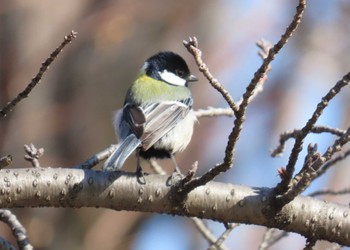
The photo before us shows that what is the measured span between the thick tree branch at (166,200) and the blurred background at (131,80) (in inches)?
111

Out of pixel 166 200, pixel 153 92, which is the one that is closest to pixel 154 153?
pixel 153 92

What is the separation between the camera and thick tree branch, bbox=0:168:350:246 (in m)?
2.29

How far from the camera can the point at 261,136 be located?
255 inches

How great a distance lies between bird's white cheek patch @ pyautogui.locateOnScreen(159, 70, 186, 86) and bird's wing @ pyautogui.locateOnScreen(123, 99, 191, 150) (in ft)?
1.06

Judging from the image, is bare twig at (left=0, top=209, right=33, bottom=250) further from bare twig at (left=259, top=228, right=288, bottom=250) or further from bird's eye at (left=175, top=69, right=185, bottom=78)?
bird's eye at (left=175, top=69, right=185, bottom=78)

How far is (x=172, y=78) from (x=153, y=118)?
0.74 metres

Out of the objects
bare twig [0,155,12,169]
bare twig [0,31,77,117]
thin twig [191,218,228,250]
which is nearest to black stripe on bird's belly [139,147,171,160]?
thin twig [191,218,228,250]

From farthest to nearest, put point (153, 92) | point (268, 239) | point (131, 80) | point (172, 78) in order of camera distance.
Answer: point (131, 80) < point (172, 78) < point (153, 92) < point (268, 239)

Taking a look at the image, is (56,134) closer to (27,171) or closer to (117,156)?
(117,156)

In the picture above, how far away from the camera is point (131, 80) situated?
612 centimetres

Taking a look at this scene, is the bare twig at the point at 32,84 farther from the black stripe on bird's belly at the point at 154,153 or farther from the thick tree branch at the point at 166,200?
the black stripe on bird's belly at the point at 154,153

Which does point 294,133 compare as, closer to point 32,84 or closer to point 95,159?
point 95,159

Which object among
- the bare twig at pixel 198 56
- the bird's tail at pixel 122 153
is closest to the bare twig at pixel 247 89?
the bare twig at pixel 198 56

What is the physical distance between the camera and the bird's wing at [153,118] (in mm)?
3203
